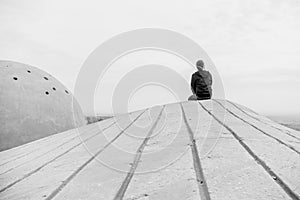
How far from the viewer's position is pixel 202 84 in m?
5.20

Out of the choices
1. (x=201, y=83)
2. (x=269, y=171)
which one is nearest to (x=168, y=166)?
(x=269, y=171)

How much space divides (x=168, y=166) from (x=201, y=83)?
331 centimetres

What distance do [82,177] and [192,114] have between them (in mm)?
1816

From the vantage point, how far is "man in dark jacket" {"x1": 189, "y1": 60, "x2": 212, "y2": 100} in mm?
5191

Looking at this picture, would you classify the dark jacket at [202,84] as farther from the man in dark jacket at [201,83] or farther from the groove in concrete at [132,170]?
the groove in concrete at [132,170]

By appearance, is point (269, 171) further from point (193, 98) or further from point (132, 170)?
point (193, 98)

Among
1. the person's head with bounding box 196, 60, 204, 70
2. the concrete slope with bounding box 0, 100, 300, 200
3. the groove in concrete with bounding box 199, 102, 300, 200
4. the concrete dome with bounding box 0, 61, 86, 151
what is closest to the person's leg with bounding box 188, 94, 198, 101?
the person's head with bounding box 196, 60, 204, 70

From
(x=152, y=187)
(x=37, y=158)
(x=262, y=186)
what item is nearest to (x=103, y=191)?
(x=152, y=187)

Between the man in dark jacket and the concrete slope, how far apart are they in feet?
6.30

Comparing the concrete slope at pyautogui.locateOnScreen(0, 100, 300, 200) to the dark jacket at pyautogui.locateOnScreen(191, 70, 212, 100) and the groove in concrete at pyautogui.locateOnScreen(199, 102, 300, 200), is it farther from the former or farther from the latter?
the dark jacket at pyautogui.locateOnScreen(191, 70, 212, 100)

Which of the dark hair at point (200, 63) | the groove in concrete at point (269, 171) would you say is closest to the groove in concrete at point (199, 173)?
the groove in concrete at point (269, 171)

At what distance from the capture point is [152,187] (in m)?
1.73

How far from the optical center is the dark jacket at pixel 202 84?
519cm

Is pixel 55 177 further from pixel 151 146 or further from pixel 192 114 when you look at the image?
pixel 192 114
